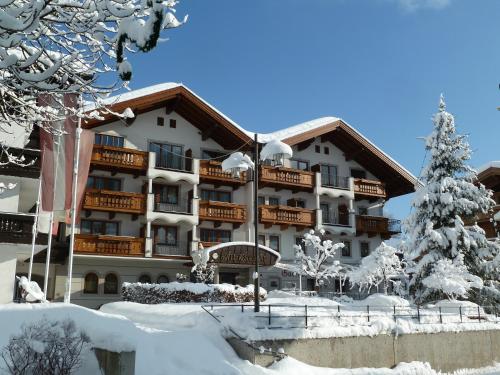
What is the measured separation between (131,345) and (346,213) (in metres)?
30.9

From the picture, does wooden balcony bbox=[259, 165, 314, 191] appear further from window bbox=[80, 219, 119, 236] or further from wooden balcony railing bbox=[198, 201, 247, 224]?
window bbox=[80, 219, 119, 236]

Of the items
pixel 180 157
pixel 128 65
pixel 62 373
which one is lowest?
pixel 62 373

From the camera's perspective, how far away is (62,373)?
946 cm

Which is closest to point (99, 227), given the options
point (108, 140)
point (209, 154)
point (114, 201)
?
point (114, 201)

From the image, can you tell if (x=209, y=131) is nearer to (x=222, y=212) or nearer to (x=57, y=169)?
(x=222, y=212)

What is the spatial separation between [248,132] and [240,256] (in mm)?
9680

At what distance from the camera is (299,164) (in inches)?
1547

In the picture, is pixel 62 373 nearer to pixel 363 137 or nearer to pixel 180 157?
pixel 180 157

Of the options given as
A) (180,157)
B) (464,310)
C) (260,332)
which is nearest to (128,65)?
(260,332)

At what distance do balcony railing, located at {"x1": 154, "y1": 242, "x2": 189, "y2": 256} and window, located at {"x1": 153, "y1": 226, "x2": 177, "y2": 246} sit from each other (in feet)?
0.64

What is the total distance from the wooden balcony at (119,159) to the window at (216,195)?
494cm

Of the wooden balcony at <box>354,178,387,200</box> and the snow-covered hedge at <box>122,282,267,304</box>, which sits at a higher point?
the wooden balcony at <box>354,178,387,200</box>

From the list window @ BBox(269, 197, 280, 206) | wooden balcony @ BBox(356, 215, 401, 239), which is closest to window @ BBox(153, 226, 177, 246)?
window @ BBox(269, 197, 280, 206)

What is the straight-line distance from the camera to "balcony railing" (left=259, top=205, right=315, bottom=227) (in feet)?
114
